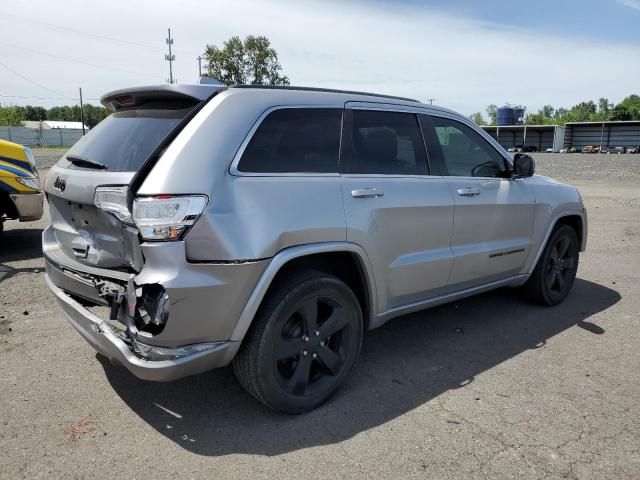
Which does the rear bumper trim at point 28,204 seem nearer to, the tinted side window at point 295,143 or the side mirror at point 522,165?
the tinted side window at point 295,143

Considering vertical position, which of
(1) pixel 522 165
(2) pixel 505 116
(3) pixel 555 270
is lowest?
(3) pixel 555 270

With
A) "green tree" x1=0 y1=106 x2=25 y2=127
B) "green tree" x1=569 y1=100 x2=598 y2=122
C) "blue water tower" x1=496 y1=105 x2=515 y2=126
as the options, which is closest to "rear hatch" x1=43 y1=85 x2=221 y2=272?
"blue water tower" x1=496 y1=105 x2=515 y2=126

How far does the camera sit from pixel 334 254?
3.31 metres

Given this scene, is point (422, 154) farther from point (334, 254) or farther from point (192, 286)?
point (192, 286)

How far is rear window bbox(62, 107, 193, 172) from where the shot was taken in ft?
9.73

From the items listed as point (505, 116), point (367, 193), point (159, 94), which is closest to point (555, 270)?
point (367, 193)

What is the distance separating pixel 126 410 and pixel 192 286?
1148mm

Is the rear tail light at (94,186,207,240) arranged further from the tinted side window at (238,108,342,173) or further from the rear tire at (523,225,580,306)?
the rear tire at (523,225,580,306)

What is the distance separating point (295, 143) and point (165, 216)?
3.12 ft

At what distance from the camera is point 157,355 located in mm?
2633

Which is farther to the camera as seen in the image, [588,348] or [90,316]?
[588,348]

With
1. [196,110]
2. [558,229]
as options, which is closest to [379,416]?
[196,110]

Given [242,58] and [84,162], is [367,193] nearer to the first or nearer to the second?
[84,162]

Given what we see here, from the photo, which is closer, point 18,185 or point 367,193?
point 367,193
